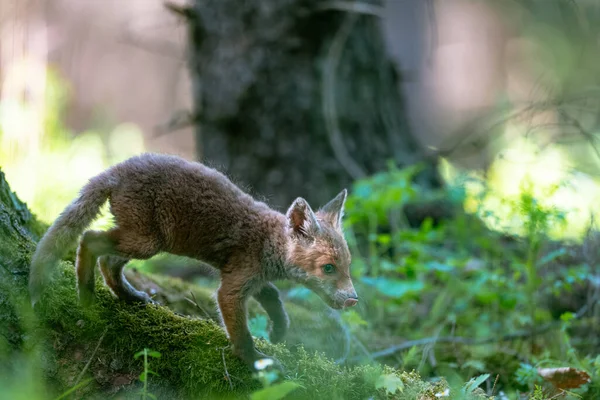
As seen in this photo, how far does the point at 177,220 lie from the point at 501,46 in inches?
750

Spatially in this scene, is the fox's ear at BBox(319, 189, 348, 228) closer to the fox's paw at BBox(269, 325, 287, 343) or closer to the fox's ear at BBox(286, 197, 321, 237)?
the fox's ear at BBox(286, 197, 321, 237)

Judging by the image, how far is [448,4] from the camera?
69.3 ft

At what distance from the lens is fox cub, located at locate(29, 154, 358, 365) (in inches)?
130

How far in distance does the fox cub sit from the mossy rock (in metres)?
0.12

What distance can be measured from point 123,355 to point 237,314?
2.06ft

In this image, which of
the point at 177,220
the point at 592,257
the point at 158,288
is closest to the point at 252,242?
the point at 177,220

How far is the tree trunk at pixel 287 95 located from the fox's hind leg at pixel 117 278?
12.1 feet

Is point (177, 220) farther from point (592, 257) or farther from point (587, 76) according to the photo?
point (587, 76)

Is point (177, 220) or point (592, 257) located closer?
point (177, 220)

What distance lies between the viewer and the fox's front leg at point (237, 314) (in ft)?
10.6

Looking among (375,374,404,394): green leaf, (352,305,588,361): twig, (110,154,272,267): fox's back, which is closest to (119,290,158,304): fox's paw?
(110,154,272,267): fox's back

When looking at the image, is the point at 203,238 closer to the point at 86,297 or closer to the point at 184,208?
the point at 184,208

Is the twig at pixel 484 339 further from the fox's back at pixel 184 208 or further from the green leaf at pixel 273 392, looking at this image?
the green leaf at pixel 273 392

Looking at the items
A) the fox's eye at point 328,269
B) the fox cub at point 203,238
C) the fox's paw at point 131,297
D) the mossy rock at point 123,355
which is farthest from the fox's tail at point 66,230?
the fox's eye at point 328,269
